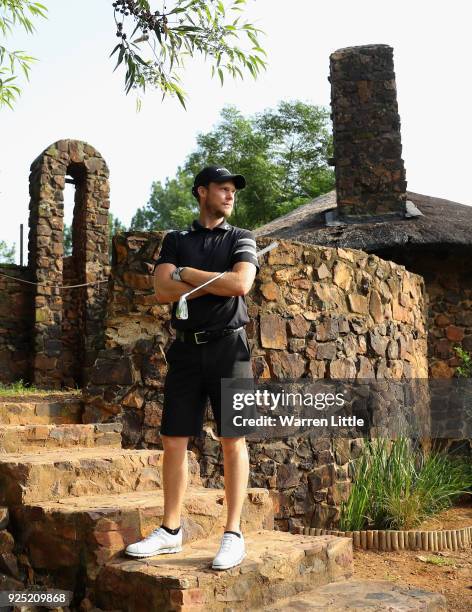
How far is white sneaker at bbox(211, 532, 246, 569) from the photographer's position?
3184 mm

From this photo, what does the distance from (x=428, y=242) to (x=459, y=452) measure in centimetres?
250

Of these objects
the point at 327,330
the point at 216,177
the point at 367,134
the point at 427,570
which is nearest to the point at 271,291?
the point at 327,330

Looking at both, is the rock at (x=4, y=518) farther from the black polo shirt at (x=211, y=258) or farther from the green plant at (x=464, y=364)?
the green plant at (x=464, y=364)

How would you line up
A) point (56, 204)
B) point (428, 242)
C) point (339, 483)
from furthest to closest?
point (56, 204) < point (428, 242) < point (339, 483)

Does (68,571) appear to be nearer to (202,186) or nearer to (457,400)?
(202,186)

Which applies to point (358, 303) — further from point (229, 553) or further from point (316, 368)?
point (229, 553)

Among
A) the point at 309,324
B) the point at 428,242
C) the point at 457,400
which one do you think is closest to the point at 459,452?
the point at 457,400

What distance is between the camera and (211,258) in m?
3.46

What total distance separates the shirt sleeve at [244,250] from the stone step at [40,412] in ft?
7.91

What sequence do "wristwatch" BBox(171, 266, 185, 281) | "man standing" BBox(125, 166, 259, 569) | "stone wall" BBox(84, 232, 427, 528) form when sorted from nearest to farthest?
"man standing" BBox(125, 166, 259, 569) → "wristwatch" BBox(171, 266, 185, 281) → "stone wall" BBox(84, 232, 427, 528)

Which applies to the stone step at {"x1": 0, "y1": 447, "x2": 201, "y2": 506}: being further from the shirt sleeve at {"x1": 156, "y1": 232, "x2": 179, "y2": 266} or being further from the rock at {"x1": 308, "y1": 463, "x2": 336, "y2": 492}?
the rock at {"x1": 308, "y1": 463, "x2": 336, "y2": 492}

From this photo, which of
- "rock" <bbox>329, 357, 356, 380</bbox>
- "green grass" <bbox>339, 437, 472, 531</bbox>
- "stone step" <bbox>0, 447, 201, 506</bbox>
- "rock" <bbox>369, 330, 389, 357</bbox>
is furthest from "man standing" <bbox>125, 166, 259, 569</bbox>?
"rock" <bbox>369, 330, 389, 357</bbox>

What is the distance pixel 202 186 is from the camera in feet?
11.5

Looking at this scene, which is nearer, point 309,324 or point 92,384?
point 92,384
